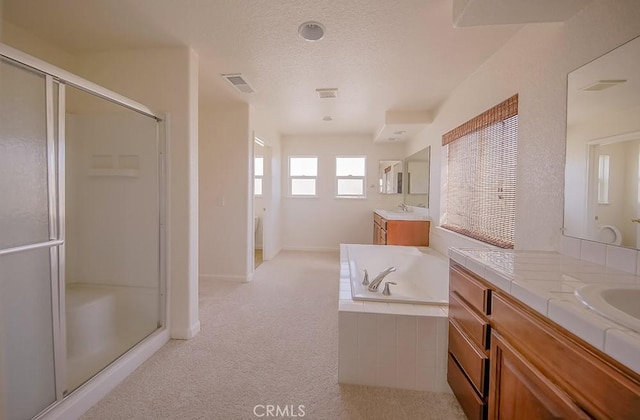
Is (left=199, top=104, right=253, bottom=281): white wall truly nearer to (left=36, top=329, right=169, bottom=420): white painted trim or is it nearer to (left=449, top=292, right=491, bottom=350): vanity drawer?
(left=36, top=329, right=169, bottom=420): white painted trim

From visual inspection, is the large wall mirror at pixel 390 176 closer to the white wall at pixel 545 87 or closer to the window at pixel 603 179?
the white wall at pixel 545 87

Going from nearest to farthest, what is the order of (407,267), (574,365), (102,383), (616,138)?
1. (574,365)
2. (616,138)
3. (102,383)
4. (407,267)

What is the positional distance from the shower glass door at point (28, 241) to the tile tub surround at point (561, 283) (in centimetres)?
206

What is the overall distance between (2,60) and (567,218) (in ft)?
9.09

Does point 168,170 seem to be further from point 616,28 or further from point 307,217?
point 307,217

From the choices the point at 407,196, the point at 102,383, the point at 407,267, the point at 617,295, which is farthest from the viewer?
the point at 407,196

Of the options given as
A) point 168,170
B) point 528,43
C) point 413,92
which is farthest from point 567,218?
point 168,170

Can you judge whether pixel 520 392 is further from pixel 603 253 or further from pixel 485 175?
pixel 485 175

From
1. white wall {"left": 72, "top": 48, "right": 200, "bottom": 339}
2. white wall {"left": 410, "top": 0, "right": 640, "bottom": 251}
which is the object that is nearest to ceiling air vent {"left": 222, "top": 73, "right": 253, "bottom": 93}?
white wall {"left": 72, "top": 48, "right": 200, "bottom": 339}

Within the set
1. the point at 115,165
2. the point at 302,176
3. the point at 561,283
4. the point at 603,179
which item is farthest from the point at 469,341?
the point at 302,176

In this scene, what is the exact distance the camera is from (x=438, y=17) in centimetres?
171

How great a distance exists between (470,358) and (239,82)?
114 inches

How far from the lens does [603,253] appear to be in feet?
4.04

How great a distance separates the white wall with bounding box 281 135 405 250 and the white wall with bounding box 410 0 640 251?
3162mm
